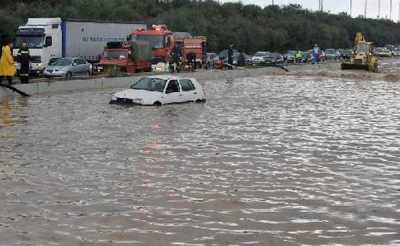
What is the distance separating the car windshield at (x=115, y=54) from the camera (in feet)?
130

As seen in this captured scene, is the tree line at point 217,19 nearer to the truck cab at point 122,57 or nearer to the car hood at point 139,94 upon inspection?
the truck cab at point 122,57

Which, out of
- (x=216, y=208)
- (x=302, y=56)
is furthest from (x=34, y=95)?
(x=302, y=56)

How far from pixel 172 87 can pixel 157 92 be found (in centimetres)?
88

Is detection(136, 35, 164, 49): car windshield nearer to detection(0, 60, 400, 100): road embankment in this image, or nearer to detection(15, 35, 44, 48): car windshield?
detection(0, 60, 400, 100): road embankment

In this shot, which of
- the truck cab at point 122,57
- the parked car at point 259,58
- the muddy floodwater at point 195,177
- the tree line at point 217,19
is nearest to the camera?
the muddy floodwater at point 195,177

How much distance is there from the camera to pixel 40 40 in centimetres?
3734

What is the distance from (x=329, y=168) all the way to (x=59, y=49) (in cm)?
2820

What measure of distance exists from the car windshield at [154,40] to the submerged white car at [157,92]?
60.6 ft

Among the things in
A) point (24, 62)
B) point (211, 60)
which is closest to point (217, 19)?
point (211, 60)

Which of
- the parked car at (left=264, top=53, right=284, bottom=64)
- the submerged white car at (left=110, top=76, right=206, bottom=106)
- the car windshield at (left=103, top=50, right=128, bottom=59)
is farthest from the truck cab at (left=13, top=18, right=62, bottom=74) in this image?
the parked car at (left=264, top=53, right=284, bottom=64)

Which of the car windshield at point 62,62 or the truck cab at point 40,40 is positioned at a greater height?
the truck cab at point 40,40

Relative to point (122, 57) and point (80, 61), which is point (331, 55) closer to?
point (122, 57)

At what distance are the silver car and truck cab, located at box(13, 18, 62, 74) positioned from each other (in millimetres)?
985

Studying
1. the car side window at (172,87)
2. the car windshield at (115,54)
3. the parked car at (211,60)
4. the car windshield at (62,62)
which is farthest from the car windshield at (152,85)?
the parked car at (211,60)
